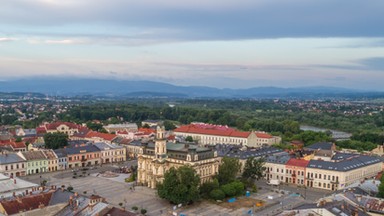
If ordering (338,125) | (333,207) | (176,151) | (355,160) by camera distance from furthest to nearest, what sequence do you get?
(338,125) < (355,160) < (176,151) < (333,207)

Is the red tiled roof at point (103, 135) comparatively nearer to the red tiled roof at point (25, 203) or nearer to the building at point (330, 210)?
the red tiled roof at point (25, 203)

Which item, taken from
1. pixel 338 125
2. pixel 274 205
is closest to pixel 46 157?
pixel 274 205

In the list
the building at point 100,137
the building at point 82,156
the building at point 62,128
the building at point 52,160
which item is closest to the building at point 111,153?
the building at point 82,156

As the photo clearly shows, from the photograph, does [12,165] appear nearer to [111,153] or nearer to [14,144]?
[14,144]

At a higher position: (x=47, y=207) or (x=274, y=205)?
(x=47, y=207)

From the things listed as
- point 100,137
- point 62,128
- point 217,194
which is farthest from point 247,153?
point 62,128

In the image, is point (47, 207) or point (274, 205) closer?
point (47, 207)

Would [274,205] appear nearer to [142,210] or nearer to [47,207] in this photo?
[142,210]

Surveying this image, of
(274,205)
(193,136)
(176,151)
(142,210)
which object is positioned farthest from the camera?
(193,136)
